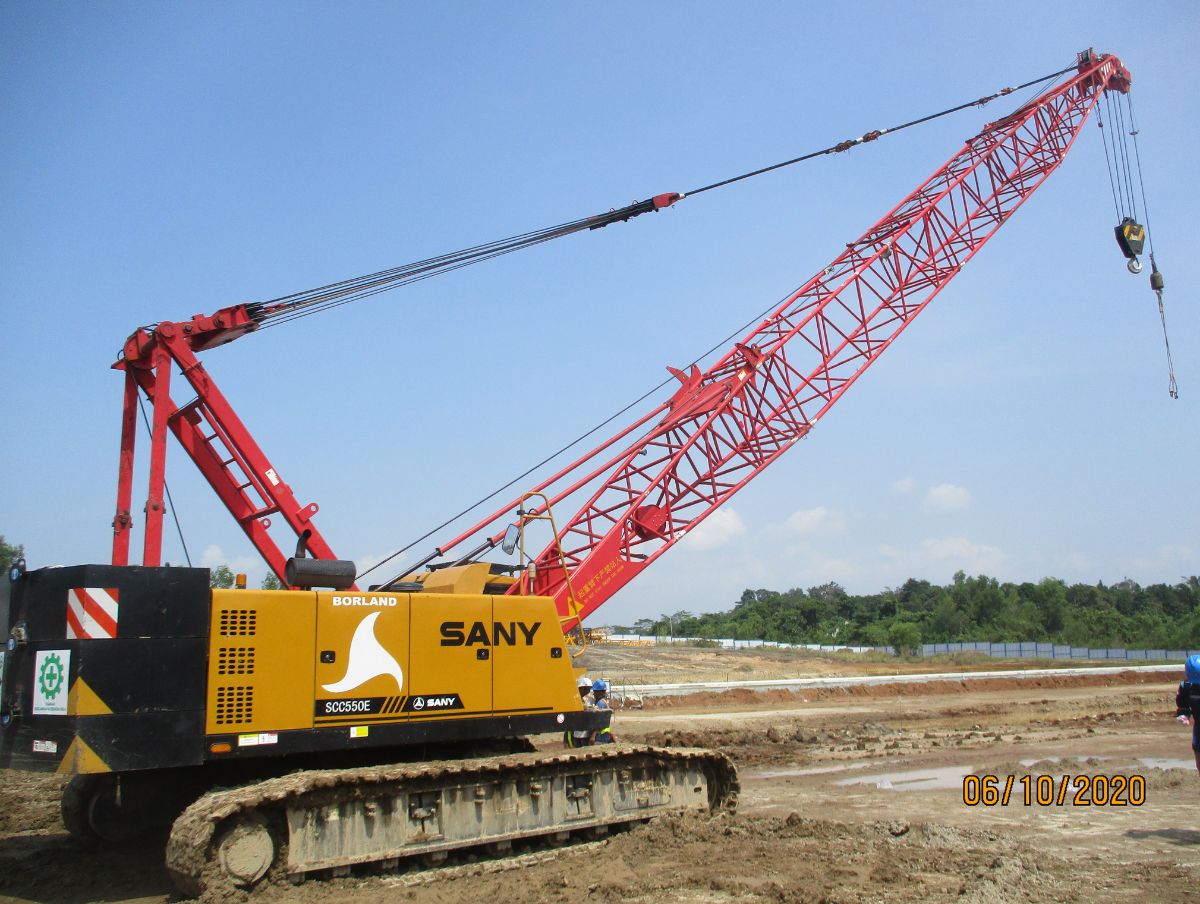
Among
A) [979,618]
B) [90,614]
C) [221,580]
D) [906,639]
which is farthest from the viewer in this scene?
[979,618]

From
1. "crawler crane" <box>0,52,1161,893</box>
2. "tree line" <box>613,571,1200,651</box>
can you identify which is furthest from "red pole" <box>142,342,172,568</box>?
"tree line" <box>613,571,1200,651</box>

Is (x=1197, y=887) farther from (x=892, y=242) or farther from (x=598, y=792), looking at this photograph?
(x=892, y=242)

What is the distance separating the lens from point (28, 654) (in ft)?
28.8

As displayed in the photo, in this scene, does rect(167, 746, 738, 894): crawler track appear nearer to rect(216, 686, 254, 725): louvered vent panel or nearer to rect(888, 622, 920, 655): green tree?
rect(216, 686, 254, 725): louvered vent panel

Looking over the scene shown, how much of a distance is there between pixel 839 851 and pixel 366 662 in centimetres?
482

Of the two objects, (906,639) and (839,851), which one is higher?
(906,639)

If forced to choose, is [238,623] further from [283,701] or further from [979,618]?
[979,618]

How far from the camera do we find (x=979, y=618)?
3401 inches

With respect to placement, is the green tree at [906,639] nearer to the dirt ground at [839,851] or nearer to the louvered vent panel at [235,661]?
the dirt ground at [839,851]

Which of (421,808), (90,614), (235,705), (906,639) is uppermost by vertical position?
(90,614)

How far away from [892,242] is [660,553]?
10196 mm
